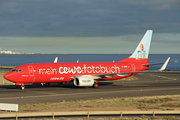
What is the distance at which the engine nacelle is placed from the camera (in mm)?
44584

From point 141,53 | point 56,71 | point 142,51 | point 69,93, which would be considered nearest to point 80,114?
point 69,93

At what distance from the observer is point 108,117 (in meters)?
21.3

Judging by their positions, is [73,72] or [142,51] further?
[142,51]

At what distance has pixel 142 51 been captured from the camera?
179ft

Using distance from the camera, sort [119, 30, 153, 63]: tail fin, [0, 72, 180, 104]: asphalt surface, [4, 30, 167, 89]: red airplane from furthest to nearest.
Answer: [119, 30, 153, 63]: tail fin
[4, 30, 167, 89]: red airplane
[0, 72, 180, 104]: asphalt surface

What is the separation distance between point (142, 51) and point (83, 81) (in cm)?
1634

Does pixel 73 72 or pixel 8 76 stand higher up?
pixel 73 72

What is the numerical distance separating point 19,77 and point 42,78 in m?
3.78

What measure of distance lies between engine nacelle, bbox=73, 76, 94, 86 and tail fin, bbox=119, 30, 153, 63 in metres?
11.4

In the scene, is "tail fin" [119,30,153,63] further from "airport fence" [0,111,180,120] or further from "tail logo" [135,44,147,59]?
"airport fence" [0,111,180,120]

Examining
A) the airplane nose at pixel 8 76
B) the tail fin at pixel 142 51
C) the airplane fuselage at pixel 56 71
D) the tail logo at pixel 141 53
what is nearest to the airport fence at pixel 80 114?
the airplane nose at pixel 8 76

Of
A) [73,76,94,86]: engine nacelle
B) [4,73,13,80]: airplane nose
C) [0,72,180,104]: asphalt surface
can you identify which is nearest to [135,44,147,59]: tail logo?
[0,72,180,104]: asphalt surface

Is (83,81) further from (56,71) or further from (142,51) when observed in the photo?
(142,51)

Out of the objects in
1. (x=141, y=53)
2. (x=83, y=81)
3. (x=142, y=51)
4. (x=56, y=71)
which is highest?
(x=142, y=51)
